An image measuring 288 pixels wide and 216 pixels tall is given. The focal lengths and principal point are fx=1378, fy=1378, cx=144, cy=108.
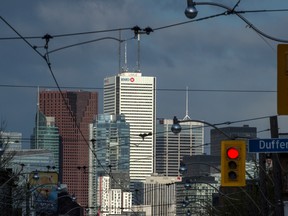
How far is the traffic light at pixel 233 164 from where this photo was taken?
39.7m

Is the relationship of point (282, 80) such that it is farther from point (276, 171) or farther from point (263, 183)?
point (263, 183)

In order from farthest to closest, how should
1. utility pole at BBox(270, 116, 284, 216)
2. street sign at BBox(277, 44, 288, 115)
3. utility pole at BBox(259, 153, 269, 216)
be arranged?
utility pole at BBox(259, 153, 269, 216) → utility pole at BBox(270, 116, 284, 216) → street sign at BBox(277, 44, 288, 115)

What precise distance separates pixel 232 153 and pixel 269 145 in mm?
1335

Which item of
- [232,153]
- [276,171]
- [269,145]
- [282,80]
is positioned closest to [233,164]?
[232,153]

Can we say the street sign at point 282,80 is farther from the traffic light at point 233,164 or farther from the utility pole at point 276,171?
the utility pole at point 276,171

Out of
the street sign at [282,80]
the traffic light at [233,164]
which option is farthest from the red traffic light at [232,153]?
the street sign at [282,80]

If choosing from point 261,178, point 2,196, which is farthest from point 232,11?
point 2,196

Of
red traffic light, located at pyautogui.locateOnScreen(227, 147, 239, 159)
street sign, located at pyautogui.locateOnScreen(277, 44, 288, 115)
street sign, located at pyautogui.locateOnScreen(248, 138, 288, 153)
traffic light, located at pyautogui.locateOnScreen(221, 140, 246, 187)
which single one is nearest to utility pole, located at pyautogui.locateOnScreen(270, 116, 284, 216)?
street sign, located at pyautogui.locateOnScreen(248, 138, 288, 153)

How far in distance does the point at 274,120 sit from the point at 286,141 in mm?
11034

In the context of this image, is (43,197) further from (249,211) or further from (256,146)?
(256,146)

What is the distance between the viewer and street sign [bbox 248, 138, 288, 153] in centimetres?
4078

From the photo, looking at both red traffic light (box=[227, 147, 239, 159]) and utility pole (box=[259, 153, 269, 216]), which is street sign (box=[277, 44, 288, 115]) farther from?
utility pole (box=[259, 153, 269, 216])

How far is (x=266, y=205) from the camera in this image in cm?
5825

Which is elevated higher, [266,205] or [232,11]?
[232,11]
